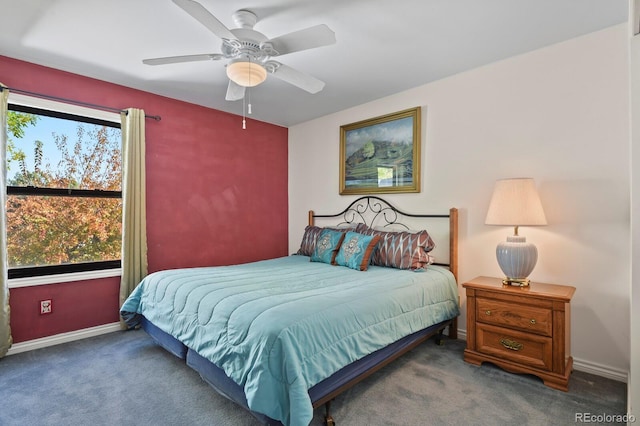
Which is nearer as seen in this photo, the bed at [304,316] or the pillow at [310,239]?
the bed at [304,316]

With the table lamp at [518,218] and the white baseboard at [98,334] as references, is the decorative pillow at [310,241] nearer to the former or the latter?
the white baseboard at [98,334]

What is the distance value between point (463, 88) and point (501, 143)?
66 cm

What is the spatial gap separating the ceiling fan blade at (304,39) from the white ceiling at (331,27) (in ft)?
0.88

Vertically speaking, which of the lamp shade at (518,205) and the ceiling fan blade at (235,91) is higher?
the ceiling fan blade at (235,91)

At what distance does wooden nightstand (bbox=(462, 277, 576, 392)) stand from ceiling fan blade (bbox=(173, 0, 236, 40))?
2.44 metres

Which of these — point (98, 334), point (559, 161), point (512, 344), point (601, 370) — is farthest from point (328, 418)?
point (98, 334)

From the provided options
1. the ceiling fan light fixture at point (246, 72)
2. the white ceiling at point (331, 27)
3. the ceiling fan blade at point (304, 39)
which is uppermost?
the white ceiling at point (331, 27)

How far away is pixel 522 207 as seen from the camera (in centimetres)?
241

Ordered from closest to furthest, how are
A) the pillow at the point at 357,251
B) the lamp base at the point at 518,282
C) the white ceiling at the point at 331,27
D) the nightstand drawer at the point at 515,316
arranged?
the white ceiling at the point at 331,27
the nightstand drawer at the point at 515,316
the lamp base at the point at 518,282
the pillow at the point at 357,251

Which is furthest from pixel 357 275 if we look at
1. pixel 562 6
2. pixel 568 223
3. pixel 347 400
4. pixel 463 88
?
pixel 562 6

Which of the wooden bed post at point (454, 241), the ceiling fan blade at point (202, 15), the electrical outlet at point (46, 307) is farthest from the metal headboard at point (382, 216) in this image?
the electrical outlet at point (46, 307)

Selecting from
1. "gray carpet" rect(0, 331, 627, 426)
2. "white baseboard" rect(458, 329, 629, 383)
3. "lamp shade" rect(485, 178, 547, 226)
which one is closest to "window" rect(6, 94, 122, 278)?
"gray carpet" rect(0, 331, 627, 426)

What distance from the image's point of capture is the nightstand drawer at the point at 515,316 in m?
2.24

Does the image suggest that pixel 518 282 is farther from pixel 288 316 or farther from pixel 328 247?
pixel 288 316
